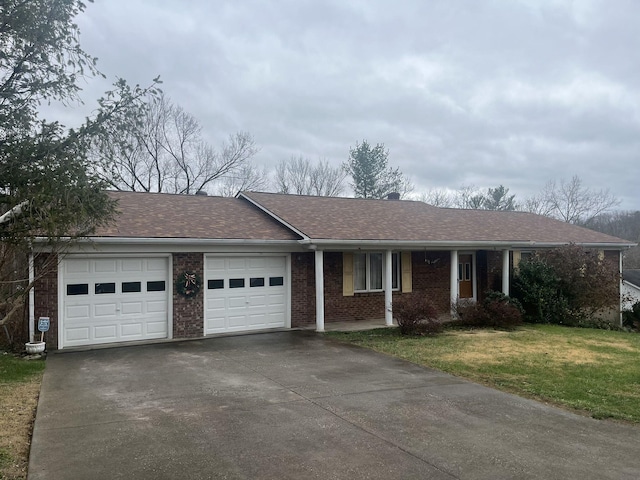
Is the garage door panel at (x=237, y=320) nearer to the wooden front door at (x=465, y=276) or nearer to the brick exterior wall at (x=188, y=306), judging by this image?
the brick exterior wall at (x=188, y=306)

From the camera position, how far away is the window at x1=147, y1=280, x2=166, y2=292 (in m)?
11.8

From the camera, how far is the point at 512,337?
12750mm

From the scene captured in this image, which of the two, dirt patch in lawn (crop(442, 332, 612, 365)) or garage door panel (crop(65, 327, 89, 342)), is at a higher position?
garage door panel (crop(65, 327, 89, 342))

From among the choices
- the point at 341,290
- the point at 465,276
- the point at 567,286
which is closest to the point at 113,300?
the point at 341,290

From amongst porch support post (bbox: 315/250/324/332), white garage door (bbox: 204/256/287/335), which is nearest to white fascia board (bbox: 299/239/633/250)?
porch support post (bbox: 315/250/324/332)

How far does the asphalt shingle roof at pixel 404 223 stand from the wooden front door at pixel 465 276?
1.16 m

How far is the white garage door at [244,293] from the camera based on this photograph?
12578 millimetres

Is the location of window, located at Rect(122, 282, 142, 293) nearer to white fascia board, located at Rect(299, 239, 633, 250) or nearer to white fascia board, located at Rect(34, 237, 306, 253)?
white fascia board, located at Rect(34, 237, 306, 253)

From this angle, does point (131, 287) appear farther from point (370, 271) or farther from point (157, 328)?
point (370, 271)

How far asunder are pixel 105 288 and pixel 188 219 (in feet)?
9.62

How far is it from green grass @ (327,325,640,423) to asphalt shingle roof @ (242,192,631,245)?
2.96 metres

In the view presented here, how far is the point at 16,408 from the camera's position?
20.9 feet

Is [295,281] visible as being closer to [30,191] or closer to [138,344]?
[138,344]

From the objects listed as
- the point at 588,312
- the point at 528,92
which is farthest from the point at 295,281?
the point at 528,92
